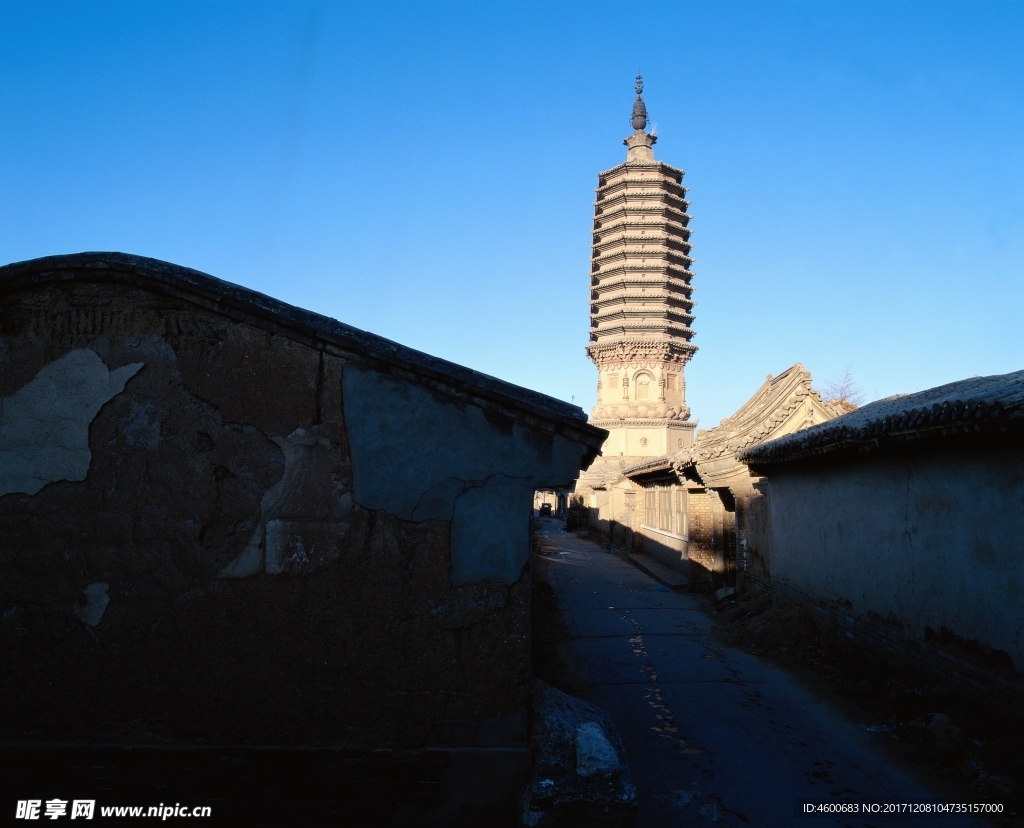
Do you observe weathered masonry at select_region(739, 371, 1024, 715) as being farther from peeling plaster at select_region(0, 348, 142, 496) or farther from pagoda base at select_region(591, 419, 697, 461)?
pagoda base at select_region(591, 419, 697, 461)

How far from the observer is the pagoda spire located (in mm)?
42750

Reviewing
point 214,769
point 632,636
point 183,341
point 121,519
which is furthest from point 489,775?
point 632,636

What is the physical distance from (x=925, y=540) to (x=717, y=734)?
8.47 feet

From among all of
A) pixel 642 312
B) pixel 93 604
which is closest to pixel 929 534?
pixel 93 604

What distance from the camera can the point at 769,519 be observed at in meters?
11.1

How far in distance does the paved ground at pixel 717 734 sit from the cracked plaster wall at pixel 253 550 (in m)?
1.79

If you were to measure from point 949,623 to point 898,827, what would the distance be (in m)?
2.17

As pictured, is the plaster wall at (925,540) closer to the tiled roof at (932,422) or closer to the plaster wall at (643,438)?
the tiled roof at (932,422)

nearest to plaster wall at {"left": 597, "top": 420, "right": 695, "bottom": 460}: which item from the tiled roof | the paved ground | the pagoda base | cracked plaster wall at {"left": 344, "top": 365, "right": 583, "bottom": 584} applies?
the pagoda base

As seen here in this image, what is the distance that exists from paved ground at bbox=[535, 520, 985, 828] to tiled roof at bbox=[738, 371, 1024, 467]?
262cm

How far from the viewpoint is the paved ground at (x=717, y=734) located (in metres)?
4.57

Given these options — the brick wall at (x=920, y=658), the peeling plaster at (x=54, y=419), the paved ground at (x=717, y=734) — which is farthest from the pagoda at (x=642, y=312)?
the peeling plaster at (x=54, y=419)

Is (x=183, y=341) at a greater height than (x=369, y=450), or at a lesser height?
greater

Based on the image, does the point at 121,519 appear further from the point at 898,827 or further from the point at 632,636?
the point at 632,636
